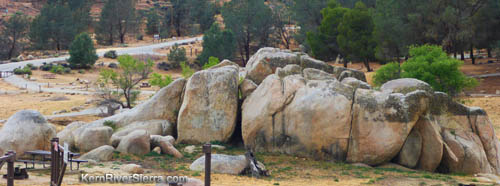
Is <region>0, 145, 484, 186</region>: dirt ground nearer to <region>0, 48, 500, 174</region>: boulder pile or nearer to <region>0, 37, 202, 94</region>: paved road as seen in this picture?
<region>0, 48, 500, 174</region>: boulder pile

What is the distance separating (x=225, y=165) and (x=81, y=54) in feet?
163

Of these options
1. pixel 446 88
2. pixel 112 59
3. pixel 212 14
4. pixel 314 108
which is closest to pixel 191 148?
pixel 314 108

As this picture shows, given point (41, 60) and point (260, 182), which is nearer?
point (260, 182)

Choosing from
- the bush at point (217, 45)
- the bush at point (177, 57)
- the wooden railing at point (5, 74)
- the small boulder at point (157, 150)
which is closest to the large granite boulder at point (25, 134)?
the small boulder at point (157, 150)

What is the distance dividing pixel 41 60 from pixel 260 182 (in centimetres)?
5810

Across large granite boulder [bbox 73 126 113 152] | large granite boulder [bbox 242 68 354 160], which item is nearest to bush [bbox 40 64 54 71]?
large granite boulder [bbox 73 126 113 152]

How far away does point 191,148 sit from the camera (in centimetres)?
2252

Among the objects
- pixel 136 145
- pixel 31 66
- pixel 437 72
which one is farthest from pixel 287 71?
pixel 31 66

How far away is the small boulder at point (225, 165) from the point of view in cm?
1838

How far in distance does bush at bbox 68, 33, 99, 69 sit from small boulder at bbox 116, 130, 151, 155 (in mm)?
44841

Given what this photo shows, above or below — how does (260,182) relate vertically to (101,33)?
below

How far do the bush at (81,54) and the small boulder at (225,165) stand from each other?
48.5m

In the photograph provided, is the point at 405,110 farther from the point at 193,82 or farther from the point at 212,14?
the point at 212,14

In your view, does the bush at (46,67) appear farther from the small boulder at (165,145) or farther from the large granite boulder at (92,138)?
the small boulder at (165,145)
